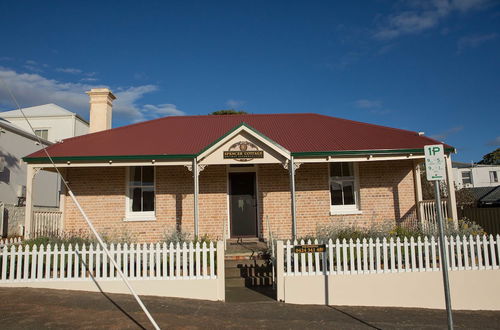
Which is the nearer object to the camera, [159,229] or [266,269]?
[266,269]

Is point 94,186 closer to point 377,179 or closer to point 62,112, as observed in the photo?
point 377,179

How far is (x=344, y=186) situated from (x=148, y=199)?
6.50 meters

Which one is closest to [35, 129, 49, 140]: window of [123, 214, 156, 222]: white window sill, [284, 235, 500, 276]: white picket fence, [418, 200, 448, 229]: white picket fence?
[123, 214, 156, 222]: white window sill

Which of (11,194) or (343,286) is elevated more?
(11,194)

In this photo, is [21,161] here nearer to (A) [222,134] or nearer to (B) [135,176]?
(B) [135,176]

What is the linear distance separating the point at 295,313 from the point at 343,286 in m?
1.39

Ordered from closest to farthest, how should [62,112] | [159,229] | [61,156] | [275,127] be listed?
[61,156] → [159,229] → [275,127] → [62,112]

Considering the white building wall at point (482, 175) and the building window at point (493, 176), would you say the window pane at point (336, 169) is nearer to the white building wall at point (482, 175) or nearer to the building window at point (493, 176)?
the white building wall at point (482, 175)

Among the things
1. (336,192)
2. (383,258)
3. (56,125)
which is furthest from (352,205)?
(56,125)

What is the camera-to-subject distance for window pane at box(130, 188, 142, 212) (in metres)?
12.2

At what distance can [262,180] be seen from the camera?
1221 cm

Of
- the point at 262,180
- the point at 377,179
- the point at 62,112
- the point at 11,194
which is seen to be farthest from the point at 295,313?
the point at 62,112

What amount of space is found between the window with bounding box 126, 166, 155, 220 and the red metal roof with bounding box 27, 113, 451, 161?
3.33 ft

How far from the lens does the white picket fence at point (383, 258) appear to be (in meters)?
7.61
